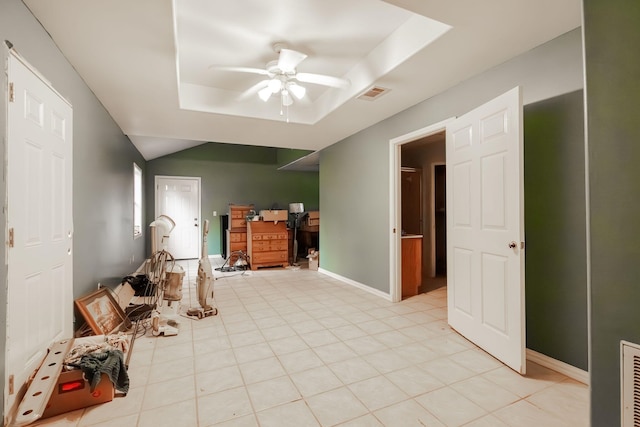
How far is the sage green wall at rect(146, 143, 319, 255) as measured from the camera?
738 centimetres

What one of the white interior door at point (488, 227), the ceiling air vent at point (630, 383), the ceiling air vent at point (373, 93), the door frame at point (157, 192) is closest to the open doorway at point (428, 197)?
the ceiling air vent at point (373, 93)

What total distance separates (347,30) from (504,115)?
149 cm

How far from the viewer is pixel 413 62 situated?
2.46 meters

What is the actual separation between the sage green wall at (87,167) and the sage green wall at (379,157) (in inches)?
133

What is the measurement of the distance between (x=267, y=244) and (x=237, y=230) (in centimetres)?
Answer: 99

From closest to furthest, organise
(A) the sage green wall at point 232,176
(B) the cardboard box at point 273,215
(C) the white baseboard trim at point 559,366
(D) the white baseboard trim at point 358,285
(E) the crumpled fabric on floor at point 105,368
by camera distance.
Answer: (E) the crumpled fabric on floor at point 105,368 → (C) the white baseboard trim at point 559,366 → (D) the white baseboard trim at point 358,285 → (B) the cardboard box at point 273,215 → (A) the sage green wall at point 232,176

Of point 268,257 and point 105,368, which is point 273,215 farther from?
point 105,368

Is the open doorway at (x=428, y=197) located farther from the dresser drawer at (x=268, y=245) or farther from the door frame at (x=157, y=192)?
the door frame at (x=157, y=192)

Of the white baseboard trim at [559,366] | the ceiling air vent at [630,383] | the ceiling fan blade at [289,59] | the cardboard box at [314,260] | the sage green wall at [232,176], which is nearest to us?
the ceiling air vent at [630,383]

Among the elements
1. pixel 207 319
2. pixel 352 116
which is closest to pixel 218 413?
pixel 207 319

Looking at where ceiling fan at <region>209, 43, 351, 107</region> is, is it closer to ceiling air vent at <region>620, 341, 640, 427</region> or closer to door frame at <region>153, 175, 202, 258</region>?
ceiling air vent at <region>620, 341, 640, 427</region>

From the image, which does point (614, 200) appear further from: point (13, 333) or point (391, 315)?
point (13, 333)

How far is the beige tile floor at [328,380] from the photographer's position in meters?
1.65

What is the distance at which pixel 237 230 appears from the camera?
6824 millimetres
